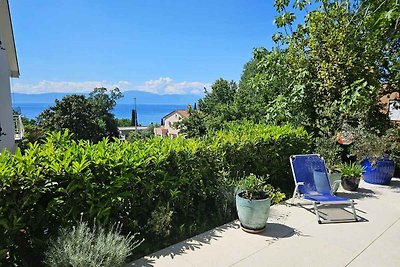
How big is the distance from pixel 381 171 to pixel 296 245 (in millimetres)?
4618

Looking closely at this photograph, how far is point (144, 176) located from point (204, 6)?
8.97m

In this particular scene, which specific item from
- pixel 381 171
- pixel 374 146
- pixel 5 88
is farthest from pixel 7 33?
→ pixel 381 171

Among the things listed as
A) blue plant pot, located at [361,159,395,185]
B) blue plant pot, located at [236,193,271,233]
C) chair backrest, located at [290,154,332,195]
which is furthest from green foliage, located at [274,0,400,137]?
blue plant pot, located at [236,193,271,233]

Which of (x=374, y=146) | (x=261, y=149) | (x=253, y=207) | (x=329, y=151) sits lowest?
(x=253, y=207)

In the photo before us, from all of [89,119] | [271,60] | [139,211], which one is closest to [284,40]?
[271,60]

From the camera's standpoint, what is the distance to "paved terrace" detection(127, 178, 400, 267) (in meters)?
3.16

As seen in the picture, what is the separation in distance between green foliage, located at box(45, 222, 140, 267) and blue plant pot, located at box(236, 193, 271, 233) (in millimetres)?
1706

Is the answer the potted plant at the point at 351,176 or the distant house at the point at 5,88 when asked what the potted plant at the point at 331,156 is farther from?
the distant house at the point at 5,88

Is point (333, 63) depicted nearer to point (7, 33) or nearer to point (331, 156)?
point (331, 156)

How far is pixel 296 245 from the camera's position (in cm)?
357

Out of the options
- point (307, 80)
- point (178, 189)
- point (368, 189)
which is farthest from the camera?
point (307, 80)

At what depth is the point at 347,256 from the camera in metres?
3.31

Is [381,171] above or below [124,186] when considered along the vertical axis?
below

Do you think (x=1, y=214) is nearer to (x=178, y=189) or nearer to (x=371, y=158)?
(x=178, y=189)
